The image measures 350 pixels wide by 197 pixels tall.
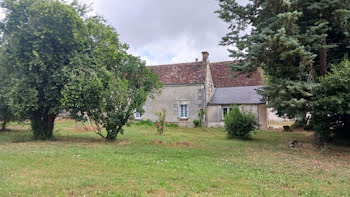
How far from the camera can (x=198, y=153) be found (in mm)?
10008

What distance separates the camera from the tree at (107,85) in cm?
1157

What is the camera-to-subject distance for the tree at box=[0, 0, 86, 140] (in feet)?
37.3

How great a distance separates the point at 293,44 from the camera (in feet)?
30.9

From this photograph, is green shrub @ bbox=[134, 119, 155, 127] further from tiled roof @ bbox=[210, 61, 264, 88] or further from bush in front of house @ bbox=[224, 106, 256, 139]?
bush in front of house @ bbox=[224, 106, 256, 139]

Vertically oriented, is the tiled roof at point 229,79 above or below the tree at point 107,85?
above

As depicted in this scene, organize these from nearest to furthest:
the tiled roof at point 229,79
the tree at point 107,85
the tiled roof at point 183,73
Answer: the tree at point 107,85, the tiled roof at point 183,73, the tiled roof at point 229,79

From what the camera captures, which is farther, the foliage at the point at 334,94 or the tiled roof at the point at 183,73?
the tiled roof at the point at 183,73

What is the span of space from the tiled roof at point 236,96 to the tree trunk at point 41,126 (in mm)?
14906

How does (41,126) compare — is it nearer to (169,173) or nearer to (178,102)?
(169,173)

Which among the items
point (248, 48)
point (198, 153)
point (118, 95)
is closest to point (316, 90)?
point (248, 48)

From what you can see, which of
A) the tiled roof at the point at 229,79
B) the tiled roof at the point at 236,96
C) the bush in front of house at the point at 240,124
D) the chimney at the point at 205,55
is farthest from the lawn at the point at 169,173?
the tiled roof at the point at 229,79

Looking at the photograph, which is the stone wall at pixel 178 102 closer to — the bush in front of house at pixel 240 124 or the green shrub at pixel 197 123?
the green shrub at pixel 197 123

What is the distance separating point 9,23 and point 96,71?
13.4ft

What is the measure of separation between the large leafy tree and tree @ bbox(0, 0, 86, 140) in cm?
734
